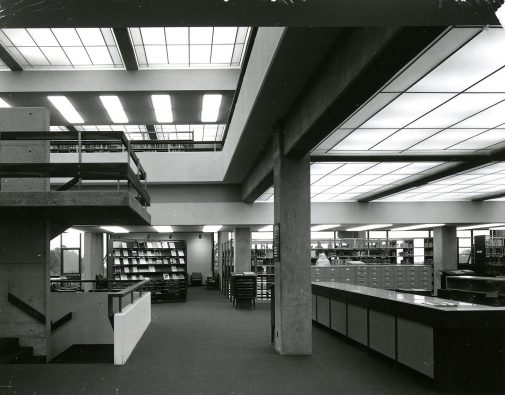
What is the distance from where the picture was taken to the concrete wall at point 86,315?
11852 mm

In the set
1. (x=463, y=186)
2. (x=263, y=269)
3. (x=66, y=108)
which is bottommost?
(x=263, y=269)

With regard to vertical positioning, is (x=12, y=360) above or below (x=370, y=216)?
below

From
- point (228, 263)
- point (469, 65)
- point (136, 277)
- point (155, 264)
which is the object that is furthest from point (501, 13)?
point (228, 263)

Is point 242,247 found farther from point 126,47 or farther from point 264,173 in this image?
point 126,47

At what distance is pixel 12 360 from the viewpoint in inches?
331

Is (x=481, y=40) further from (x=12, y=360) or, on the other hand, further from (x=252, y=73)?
(x=12, y=360)

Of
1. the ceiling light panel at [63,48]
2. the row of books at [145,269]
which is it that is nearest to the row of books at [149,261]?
the row of books at [145,269]

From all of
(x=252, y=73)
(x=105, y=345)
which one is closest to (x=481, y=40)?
(x=252, y=73)

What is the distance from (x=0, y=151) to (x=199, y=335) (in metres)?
5.26

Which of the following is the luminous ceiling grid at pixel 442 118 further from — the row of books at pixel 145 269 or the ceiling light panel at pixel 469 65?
the row of books at pixel 145 269

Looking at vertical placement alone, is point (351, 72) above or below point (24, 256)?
above

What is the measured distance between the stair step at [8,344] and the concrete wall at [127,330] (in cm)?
192

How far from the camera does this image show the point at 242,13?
92.9 inches

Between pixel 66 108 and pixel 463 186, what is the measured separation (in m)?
11.2
